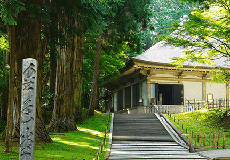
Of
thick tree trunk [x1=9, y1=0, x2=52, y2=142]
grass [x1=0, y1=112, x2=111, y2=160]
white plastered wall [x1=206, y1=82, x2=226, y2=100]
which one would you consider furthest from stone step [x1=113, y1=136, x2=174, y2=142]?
white plastered wall [x1=206, y1=82, x2=226, y2=100]

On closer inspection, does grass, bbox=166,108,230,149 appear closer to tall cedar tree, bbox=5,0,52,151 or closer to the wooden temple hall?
the wooden temple hall

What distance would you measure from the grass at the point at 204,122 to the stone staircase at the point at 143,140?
1.45 m

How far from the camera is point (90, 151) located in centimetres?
974

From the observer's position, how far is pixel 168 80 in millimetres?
23531

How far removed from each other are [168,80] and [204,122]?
6771mm

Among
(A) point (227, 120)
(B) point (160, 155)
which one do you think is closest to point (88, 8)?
(B) point (160, 155)

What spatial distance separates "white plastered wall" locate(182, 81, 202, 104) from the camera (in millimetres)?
23938

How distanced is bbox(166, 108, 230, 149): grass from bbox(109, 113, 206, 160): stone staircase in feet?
4.75

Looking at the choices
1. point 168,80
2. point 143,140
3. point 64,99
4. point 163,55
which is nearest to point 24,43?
point 64,99

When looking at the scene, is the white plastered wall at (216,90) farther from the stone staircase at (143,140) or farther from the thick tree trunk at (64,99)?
the thick tree trunk at (64,99)

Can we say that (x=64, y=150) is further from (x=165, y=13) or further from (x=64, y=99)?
(x=165, y=13)

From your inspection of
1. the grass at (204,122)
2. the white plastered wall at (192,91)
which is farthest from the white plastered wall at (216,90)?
the grass at (204,122)

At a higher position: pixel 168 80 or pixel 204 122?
pixel 168 80

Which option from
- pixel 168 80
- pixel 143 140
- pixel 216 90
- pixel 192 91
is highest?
pixel 168 80
